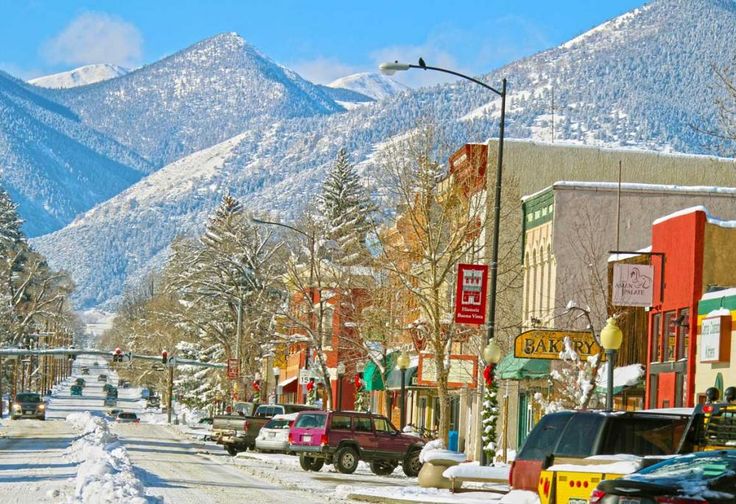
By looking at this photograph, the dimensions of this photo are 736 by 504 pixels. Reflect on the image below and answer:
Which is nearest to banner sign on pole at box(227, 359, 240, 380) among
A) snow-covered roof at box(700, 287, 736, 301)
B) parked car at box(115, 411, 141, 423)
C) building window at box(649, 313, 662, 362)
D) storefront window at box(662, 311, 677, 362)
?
parked car at box(115, 411, 141, 423)

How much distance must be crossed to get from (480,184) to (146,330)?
112 metres

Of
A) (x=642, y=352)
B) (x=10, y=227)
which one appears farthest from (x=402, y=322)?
(x=10, y=227)

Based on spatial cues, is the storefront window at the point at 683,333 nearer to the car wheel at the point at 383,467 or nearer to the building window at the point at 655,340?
the building window at the point at 655,340

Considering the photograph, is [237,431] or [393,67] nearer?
[393,67]

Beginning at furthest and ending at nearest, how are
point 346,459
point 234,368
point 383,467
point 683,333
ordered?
point 234,368 < point 383,467 < point 346,459 < point 683,333

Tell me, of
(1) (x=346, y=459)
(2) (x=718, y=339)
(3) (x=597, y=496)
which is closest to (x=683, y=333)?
(2) (x=718, y=339)

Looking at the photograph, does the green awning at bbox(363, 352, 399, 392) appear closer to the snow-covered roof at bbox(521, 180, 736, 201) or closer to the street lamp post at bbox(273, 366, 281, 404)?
the snow-covered roof at bbox(521, 180, 736, 201)

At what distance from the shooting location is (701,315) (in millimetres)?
40125

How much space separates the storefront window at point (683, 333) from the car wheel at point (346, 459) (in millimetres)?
9286

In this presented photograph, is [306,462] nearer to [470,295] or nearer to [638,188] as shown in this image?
[470,295]

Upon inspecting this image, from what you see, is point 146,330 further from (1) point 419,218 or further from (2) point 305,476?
(2) point 305,476

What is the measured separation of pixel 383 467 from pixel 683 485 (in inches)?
1186

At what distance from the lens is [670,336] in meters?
42.9

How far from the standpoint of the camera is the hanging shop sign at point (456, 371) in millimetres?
60062
